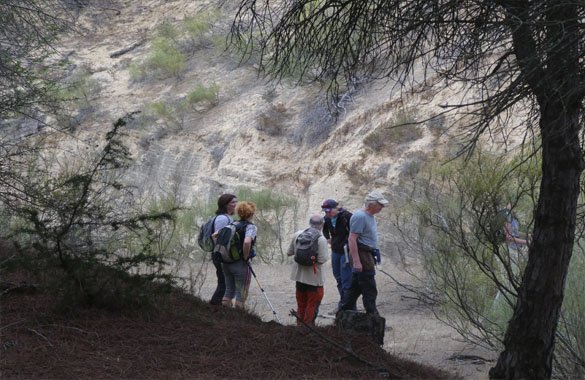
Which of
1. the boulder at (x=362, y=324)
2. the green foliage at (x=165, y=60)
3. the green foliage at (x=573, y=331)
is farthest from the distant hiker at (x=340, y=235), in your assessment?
the green foliage at (x=165, y=60)

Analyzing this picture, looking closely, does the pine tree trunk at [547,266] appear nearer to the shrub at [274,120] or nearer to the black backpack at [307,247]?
the black backpack at [307,247]

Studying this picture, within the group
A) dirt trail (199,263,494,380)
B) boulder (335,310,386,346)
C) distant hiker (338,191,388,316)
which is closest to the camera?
boulder (335,310,386,346)

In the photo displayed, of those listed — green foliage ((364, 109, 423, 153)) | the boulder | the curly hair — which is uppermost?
green foliage ((364, 109, 423, 153))

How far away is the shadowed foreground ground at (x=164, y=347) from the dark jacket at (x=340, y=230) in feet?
11.9

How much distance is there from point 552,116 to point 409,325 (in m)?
8.52

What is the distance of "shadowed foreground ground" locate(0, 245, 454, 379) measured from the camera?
5.45 meters

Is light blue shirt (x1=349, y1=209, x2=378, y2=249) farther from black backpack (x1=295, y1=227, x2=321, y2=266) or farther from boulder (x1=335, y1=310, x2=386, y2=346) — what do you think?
boulder (x1=335, y1=310, x2=386, y2=346)

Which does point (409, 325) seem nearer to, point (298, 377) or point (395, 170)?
point (298, 377)

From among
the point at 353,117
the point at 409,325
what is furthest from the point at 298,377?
the point at 353,117

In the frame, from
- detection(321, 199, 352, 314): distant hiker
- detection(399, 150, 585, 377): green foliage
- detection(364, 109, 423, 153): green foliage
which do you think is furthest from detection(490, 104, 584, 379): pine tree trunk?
detection(364, 109, 423, 153): green foliage

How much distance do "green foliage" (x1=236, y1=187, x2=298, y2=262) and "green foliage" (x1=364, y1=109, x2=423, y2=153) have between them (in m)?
2.88

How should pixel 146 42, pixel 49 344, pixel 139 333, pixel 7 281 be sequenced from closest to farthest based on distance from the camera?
pixel 49 344
pixel 139 333
pixel 7 281
pixel 146 42

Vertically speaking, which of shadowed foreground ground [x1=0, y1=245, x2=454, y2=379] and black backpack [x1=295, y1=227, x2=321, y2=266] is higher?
black backpack [x1=295, y1=227, x2=321, y2=266]

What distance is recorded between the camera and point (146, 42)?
35.2 m
